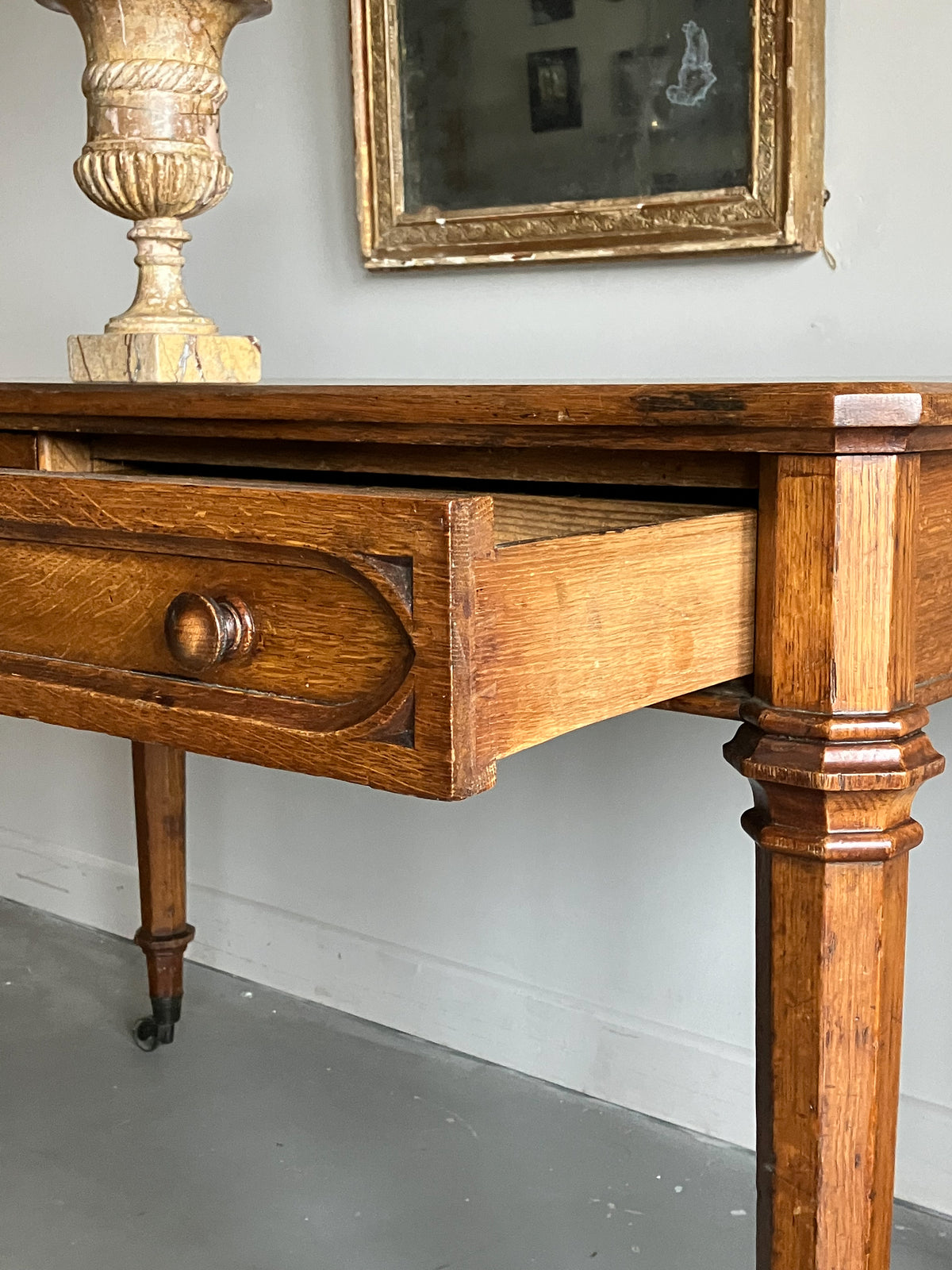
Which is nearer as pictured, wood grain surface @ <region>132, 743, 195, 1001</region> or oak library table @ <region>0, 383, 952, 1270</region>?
oak library table @ <region>0, 383, 952, 1270</region>

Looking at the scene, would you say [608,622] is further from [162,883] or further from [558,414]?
[162,883]

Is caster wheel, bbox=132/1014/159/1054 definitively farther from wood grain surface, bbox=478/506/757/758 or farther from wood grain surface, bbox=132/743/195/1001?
wood grain surface, bbox=478/506/757/758

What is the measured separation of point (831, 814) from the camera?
0.87 metres

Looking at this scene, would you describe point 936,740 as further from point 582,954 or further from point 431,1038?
point 431,1038

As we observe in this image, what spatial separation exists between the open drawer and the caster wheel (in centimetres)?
126

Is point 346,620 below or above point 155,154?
below

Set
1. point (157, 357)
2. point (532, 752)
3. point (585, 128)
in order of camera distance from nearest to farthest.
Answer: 1. point (157, 357)
2. point (585, 128)
3. point (532, 752)

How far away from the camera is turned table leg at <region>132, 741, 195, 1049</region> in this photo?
1966 millimetres

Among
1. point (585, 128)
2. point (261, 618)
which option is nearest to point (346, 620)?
point (261, 618)

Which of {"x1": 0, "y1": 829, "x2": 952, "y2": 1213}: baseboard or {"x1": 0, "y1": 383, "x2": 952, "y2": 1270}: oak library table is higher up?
{"x1": 0, "y1": 383, "x2": 952, "y2": 1270}: oak library table

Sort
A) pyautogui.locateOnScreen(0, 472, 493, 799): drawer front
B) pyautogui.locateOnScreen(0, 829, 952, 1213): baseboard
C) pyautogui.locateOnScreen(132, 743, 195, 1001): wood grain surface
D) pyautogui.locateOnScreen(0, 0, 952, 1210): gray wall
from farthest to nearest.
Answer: pyautogui.locateOnScreen(132, 743, 195, 1001): wood grain surface, pyautogui.locateOnScreen(0, 829, 952, 1213): baseboard, pyautogui.locateOnScreen(0, 0, 952, 1210): gray wall, pyautogui.locateOnScreen(0, 472, 493, 799): drawer front

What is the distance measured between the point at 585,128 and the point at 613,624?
1042mm

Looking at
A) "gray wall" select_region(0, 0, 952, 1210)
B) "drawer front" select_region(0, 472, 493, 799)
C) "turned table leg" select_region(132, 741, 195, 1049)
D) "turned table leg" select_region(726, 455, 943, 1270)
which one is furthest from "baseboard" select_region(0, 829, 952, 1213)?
"drawer front" select_region(0, 472, 493, 799)

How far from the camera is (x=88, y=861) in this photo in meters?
2.52
